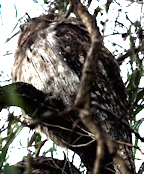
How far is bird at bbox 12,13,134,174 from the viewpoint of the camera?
2.80 meters

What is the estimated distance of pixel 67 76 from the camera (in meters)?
2.91

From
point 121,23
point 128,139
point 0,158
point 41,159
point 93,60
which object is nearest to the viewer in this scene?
point 93,60

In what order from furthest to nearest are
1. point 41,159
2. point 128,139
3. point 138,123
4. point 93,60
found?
point 128,139, point 41,159, point 138,123, point 93,60

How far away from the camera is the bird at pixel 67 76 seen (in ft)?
9.18

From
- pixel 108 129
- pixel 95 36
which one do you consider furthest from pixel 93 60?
pixel 108 129

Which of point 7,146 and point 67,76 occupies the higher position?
point 67,76

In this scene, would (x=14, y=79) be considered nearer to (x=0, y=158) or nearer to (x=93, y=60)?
(x=0, y=158)

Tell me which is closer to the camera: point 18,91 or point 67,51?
point 18,91

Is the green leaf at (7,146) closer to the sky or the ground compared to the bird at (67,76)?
closer to the ground

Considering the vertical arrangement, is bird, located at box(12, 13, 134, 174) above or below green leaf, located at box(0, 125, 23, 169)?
above

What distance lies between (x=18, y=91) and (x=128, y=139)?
3.37 ft

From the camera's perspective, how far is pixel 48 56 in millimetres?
2957

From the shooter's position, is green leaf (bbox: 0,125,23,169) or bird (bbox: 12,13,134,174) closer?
green leaf (bbox: 0,125,23,169)

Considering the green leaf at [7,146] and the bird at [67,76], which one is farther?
the bird at [67,76]
